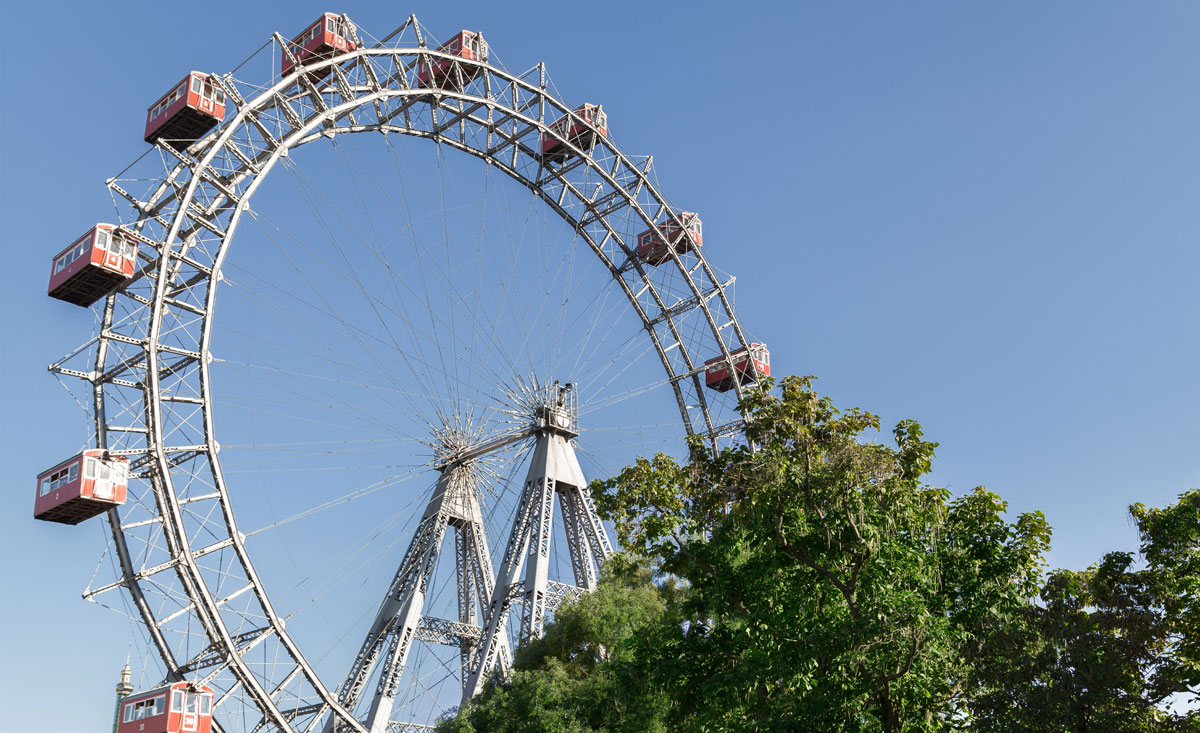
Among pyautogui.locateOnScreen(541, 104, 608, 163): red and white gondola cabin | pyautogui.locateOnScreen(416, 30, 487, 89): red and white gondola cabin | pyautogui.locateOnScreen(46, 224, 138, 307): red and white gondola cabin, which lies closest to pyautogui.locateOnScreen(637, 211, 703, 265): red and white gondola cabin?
pyautogui.locateOnScreen(541, 104, 608, 163): red and white gondola cabin

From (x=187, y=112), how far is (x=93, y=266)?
208 inches

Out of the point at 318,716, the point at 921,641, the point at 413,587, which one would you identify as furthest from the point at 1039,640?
the point at 413,587

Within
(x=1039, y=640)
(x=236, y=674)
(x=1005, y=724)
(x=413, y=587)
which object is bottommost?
(x=1005, y=724)

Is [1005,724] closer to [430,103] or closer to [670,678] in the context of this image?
[670,678]

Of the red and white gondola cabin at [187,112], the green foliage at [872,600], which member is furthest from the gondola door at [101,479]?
the green foliage at [872,600]

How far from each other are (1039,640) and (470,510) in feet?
87.8

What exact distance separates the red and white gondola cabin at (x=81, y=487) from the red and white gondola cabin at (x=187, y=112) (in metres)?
9.77

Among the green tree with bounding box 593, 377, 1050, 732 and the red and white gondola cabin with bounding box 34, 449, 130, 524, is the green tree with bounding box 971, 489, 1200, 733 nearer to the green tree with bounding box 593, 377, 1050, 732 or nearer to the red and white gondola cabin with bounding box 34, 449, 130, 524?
the green tree with bounding box 593, 377, 1050, 732

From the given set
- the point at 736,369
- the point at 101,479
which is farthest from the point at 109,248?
the point at 736,369

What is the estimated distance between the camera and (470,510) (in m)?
42.8

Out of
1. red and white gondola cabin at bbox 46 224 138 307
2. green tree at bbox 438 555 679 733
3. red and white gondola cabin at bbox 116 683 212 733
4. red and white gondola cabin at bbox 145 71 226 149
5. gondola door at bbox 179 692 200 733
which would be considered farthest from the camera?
red and white gondola cabin at bbox 145 71 226 149

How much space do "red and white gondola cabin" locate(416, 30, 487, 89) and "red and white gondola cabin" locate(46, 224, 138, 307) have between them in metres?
11.2

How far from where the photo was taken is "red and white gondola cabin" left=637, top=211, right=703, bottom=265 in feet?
149

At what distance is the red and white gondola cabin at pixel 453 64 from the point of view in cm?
3734
